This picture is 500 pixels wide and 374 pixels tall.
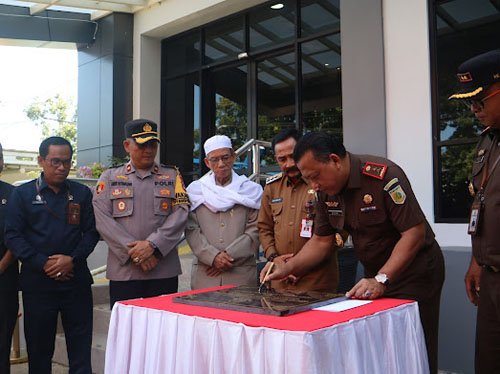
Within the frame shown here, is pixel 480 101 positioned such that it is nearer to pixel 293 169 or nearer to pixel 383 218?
pixel 383 218

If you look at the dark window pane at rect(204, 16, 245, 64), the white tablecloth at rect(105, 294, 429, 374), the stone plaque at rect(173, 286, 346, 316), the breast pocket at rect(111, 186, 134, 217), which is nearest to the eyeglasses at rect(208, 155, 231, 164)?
the breast pocket at rect(111, 186, 134, 217)

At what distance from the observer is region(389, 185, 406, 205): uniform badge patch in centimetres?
239

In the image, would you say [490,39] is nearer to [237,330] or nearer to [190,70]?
[237,330]

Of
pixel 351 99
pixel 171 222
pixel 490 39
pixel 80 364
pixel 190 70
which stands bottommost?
Result: pixel 80 364

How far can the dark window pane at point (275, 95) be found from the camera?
7457 mm

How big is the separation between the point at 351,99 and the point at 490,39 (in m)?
1.41

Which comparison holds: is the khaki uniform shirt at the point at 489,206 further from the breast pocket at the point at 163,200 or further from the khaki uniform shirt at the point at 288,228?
the breast pocket at the point at 163,200

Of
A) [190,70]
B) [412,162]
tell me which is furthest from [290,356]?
[190,70]

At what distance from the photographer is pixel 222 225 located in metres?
3.33

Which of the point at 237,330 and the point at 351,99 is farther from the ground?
the point at 351,99

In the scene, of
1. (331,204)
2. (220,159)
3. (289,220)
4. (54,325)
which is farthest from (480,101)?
(54,325)

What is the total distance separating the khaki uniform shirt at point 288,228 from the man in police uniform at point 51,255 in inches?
46.9

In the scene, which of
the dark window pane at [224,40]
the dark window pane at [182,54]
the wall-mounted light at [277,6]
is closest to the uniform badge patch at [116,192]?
the wall-mounted light at [277,6]

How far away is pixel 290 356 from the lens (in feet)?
5.46
